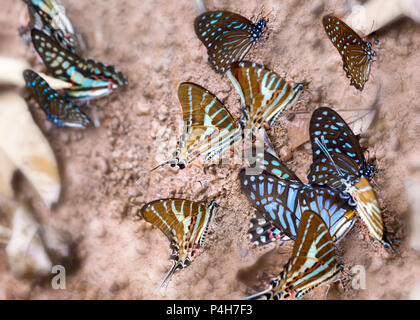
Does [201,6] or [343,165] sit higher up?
[201,6]

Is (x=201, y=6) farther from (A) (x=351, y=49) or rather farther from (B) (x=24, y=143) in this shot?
(B) (x=24, y=143)

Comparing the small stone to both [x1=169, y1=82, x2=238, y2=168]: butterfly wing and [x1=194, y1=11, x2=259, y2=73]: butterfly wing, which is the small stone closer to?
[x1=169, y1=82, x2=238, y2=168]: butterfly wing

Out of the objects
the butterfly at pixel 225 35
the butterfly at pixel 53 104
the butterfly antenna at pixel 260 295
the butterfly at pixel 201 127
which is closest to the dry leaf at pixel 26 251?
the butterfly at pixel 53 104

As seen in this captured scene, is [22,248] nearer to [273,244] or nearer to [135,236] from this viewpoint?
[135,236]

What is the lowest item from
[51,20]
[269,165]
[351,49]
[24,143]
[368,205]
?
[368,205]

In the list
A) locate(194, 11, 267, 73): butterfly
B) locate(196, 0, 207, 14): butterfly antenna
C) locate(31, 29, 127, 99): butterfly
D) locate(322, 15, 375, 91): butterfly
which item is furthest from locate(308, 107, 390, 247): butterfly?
locate(31, 29, 127, 99): butterfly

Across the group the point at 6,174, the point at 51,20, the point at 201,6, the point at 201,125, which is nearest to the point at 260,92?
the point at 201,125

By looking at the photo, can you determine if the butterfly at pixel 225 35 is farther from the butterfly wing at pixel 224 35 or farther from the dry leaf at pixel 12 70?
the dry leaf at pixel 12 70
